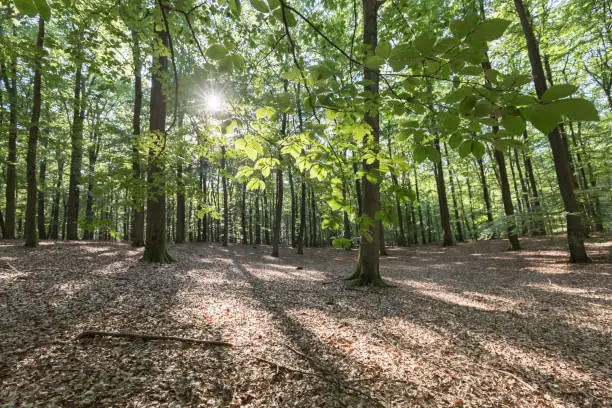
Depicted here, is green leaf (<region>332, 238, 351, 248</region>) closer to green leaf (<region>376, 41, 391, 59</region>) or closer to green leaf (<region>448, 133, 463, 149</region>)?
green leaf (<region>448, 133, 463, 149</region>)

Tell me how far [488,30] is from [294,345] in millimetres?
3663

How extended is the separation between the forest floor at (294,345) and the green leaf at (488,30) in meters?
2.94

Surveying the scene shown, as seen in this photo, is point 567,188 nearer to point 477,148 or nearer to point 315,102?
point 477,148

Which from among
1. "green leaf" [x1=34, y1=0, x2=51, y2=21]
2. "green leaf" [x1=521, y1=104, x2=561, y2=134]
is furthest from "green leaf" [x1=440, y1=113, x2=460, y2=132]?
"green leaf" [x1=34, y1=0, x2=51, y2=21]

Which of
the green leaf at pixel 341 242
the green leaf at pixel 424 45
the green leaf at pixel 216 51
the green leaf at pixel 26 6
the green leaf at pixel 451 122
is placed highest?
the green leaf at pixel 216 51

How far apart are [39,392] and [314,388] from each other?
2447mm

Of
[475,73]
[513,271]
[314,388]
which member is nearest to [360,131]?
[475,73]

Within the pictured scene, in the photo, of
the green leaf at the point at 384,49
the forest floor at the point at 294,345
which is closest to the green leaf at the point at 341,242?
the green leaf at the point at 384,49

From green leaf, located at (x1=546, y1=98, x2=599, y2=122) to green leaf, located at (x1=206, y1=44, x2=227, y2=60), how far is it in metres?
1.46

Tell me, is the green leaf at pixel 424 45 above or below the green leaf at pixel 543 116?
above

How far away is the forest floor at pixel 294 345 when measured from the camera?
2613mm

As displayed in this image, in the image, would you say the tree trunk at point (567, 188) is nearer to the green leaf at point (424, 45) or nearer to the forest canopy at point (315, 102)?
the forest canopy at point (315, 102)

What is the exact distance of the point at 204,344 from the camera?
3377 millimetres

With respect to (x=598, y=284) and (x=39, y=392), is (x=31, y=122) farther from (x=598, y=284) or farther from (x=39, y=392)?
(x=598, y=284)
